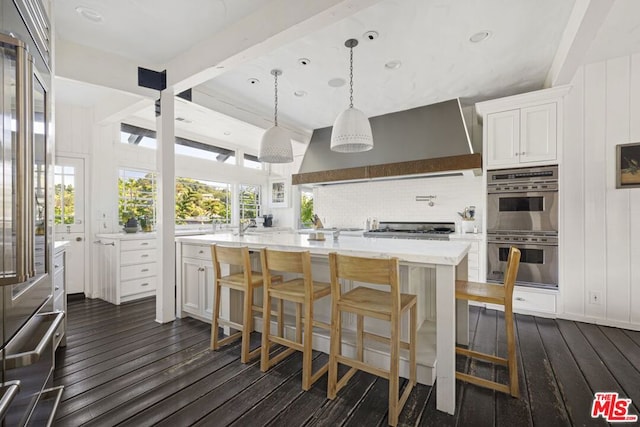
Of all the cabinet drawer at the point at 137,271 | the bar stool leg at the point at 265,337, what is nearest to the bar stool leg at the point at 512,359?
the bar stool leg at the point at 265,337

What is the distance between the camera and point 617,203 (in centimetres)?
301

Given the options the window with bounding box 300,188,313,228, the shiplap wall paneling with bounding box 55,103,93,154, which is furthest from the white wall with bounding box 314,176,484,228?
the shiplap wall paneling with bounding box 55,103,93,154

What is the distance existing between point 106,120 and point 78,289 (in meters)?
2.37

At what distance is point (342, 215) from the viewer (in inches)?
226

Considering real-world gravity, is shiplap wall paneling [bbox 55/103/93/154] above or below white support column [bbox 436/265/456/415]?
above

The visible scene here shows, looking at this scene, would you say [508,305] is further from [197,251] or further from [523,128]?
[197,251]

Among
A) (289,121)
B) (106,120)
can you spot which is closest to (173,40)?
(106,120)

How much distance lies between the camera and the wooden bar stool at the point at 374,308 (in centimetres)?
161

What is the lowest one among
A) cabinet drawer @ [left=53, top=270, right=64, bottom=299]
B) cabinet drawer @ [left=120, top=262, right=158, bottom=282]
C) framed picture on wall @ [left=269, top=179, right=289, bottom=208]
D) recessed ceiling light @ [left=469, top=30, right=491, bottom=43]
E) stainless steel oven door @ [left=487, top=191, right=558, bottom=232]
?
cabinet drawer @ [left=120, top=262, right=158, bottom=282]

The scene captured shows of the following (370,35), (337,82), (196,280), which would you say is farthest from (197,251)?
(370,35)

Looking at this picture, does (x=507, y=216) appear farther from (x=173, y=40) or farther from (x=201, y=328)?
(x=173, y=40)

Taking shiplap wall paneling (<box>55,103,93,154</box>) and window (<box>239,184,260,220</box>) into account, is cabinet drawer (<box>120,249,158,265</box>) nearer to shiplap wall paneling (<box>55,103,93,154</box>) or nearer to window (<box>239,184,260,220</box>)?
shiplap wall paneling (<box>55,103,93,154</box>)

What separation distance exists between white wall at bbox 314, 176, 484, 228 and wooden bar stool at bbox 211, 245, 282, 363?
322 cm

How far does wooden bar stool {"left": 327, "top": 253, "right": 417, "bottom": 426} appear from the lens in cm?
161
